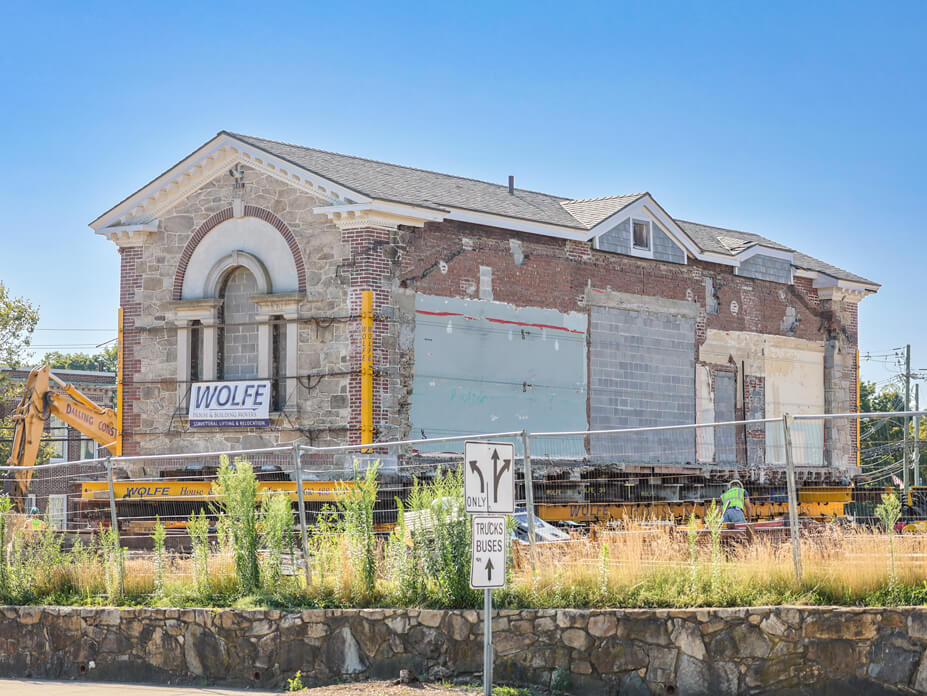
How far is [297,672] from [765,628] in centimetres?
548

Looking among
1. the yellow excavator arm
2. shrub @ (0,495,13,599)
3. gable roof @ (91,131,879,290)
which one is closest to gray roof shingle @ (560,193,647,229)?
gable roof @ (91,131,879,290)

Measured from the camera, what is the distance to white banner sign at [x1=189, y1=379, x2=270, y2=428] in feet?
97.1

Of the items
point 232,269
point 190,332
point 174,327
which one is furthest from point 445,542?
point 174,327

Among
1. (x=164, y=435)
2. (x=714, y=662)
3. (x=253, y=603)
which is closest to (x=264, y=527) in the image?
(x=253, y=603)

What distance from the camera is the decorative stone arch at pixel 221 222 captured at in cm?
2953

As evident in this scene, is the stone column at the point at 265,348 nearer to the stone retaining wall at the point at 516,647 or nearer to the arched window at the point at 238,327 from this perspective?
the arched window at the point at 238,327

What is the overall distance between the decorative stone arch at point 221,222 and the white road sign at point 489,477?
1770 cm

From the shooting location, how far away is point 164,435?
31109 mm

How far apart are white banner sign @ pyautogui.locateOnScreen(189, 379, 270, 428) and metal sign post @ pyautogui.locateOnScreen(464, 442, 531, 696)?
58.7ft

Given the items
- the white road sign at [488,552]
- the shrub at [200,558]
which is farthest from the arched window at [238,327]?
the white road sign at [488,552]

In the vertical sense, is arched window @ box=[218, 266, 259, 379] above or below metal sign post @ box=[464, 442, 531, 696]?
above

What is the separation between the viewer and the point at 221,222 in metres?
31.0

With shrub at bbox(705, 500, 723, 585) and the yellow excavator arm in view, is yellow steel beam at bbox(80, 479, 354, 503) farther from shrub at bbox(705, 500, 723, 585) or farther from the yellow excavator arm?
shrub at bbox(705, 500, 723, 585)

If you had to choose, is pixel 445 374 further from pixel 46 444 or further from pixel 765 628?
pixel 46 444
